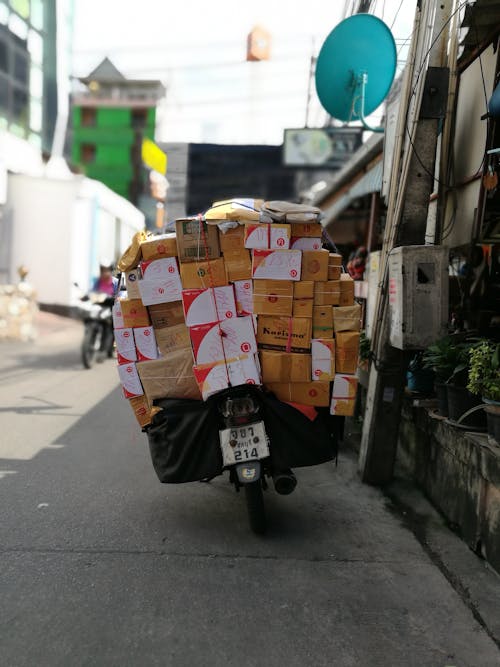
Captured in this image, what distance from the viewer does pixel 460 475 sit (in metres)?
3.64

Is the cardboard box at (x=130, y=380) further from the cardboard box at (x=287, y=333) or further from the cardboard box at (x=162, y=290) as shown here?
the cardboard box at (x=287, y=333)

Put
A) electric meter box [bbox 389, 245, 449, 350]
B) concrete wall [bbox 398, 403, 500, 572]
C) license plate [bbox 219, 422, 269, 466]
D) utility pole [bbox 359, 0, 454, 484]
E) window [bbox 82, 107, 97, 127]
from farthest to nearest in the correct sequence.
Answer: window [bbox 82, 107, 97, 127]
utility pole [bbox 359, 0, 454, 484]
electric meter box [bbox 389, 245, 449, 350]
license plate [bbox 219, 422, 269, 466]
concrete wall [bbox 398, 403, 500, 572]

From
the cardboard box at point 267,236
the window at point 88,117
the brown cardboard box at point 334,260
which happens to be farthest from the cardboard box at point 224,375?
the window at point 88,117

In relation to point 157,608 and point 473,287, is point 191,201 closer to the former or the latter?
point 473,287

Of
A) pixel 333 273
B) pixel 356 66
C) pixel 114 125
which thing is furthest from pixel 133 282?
pixel 114 125

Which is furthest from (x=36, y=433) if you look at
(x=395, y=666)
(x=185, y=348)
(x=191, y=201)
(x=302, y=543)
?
(x=191, y=201)

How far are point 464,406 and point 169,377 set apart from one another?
190 centimetres

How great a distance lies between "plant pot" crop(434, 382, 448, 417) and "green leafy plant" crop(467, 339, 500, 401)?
391mm

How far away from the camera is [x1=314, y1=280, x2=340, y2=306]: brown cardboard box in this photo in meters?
3.55

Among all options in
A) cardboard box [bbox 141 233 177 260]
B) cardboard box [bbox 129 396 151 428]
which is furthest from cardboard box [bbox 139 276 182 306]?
cardboard box [bbox 129 396 151 428]

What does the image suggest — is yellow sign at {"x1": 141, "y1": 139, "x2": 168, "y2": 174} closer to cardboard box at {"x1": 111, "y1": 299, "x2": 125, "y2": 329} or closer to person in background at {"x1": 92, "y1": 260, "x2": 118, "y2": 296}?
person in background at {"x1": 92, "y1": 260, "x2": 118, "y2": 296}

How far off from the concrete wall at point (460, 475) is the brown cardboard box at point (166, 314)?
194cm

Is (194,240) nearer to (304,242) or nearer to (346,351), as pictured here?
(304,242)

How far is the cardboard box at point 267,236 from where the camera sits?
3463 millimetres
